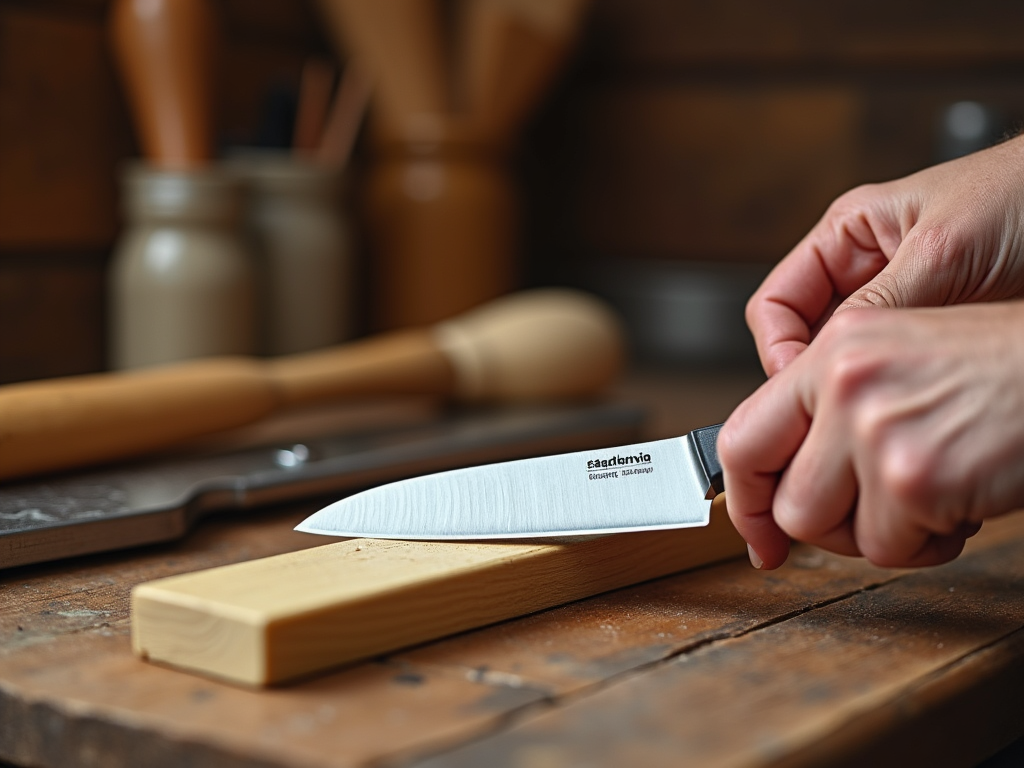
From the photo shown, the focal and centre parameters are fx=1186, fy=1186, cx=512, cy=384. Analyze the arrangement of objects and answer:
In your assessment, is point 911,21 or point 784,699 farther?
point 911,21

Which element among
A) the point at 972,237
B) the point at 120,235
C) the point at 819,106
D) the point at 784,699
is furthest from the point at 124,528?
the point at 819,106

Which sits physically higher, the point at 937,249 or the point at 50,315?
the point at 937,249

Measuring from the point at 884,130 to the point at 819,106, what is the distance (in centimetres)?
9

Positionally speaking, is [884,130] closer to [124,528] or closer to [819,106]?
[819,106]

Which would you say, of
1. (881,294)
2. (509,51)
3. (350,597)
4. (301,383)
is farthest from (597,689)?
(509,51)

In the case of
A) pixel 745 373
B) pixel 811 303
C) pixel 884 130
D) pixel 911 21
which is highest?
pixel 911 21

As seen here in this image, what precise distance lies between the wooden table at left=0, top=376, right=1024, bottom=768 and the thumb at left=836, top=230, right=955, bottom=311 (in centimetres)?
17

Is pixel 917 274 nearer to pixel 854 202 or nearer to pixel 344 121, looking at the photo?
pixel 854 202

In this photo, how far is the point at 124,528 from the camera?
0.74 meters

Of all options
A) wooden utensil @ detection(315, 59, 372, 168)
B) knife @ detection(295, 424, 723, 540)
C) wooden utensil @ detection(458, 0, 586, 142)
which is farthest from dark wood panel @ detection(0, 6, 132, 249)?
knife @ detection(295, 424, 723, 540)

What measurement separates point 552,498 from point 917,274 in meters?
0.25

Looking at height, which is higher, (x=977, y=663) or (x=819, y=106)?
(x=819, y=106)

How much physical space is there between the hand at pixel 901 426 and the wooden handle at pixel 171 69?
0.81 meters

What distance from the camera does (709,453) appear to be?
63 cm
